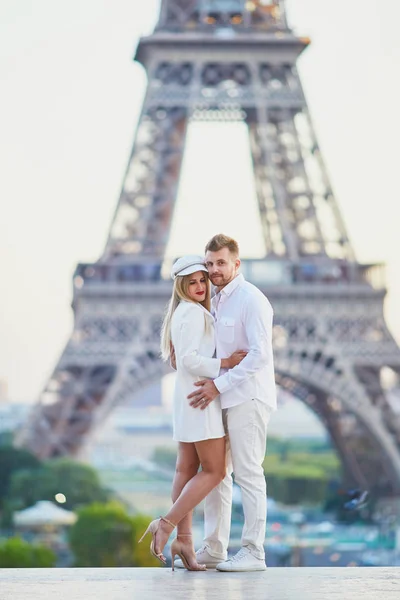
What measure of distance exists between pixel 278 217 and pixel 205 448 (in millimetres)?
23732

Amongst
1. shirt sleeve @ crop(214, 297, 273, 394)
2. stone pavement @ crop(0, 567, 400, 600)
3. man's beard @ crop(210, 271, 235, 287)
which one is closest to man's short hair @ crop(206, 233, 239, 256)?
man's beard @ crop(210, 271, 235, 287)

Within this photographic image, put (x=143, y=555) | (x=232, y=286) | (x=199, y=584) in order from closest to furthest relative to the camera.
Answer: (x=199, y=584), (x=232, y=286), (x=143, y=555)

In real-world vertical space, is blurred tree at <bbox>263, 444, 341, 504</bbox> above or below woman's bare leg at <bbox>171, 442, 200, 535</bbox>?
above

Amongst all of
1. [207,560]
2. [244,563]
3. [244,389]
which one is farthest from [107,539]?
[244,389]

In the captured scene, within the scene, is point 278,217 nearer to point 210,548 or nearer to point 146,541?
point 146,541

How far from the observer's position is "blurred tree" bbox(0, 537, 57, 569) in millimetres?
23938

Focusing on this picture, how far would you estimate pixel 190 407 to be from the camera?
7.42 meters

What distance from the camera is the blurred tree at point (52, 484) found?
110 ft

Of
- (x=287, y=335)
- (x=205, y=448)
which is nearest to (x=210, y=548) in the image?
(x=205, y=448)

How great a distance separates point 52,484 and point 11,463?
7.84ft

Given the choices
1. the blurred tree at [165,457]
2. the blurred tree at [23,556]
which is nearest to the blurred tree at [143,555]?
the blurred tree at [23,556]

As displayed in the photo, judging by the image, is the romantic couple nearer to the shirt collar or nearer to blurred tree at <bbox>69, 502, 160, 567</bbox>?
the shirt collar

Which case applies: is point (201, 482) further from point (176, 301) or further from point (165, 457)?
point (165, 457)

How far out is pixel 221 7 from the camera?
31578 mm
